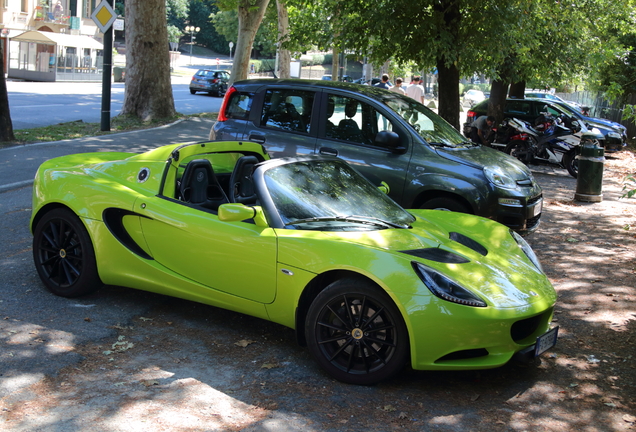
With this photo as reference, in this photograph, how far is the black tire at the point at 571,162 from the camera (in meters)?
16.3

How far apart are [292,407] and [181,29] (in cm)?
10384

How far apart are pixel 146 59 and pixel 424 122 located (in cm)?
1244

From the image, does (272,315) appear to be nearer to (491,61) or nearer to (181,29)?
(491,61)

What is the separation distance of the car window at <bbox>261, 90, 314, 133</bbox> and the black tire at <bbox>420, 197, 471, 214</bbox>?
1.80 m

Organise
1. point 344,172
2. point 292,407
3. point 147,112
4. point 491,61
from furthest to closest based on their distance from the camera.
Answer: point 147,112
point 491,61
point 344,172
point 292,407

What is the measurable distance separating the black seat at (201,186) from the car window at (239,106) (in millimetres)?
3371

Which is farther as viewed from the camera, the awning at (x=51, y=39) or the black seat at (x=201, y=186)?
the awning at (x=51, y=39)

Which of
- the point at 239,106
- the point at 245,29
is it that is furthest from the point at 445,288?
the point at 245,29

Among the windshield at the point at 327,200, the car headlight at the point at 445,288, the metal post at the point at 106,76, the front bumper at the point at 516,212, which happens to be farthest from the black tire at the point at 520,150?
the car headlight at the point at 445,288

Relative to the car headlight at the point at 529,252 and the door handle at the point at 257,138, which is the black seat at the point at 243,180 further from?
the door handle at the point at 257,138

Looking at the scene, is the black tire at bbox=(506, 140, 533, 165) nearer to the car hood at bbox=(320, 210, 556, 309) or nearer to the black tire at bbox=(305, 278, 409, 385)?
the car hood at bbox=(320, 210, 556, 309)

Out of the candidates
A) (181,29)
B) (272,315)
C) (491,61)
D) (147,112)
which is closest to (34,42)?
(147,112)

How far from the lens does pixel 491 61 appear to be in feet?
45.2

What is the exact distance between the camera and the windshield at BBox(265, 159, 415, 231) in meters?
4.77
